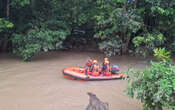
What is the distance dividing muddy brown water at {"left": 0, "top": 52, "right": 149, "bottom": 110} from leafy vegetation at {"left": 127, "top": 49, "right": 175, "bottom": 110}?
3.76ft

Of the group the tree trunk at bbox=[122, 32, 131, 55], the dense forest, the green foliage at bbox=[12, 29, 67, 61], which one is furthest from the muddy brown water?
the tree trunk at bbox=[122, 32, 131, 55]

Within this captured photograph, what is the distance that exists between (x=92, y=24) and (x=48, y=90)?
6593 mm

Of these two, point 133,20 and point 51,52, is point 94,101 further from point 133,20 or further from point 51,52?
point 51,52

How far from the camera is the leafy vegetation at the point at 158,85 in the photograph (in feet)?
8.56

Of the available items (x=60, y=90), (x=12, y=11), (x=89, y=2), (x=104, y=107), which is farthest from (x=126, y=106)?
(x=12, y=11)

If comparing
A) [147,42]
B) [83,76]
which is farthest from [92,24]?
[83,76]

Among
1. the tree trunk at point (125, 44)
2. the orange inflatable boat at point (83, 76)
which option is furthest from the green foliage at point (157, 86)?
the tree trunk at point (125, 44)

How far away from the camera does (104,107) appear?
396 cm

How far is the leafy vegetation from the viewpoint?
8.56 feet

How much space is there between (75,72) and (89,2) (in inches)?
206

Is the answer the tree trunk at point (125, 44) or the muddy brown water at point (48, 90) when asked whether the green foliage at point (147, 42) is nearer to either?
the tree trunk at point (125, 44)

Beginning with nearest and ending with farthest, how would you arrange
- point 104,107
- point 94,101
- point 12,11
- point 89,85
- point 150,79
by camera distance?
point 150,79
point 104,107
point 94,101
point 89,85
point 12,11

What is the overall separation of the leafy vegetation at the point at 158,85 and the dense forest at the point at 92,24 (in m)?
4.45

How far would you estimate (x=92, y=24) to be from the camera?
10.7 m
